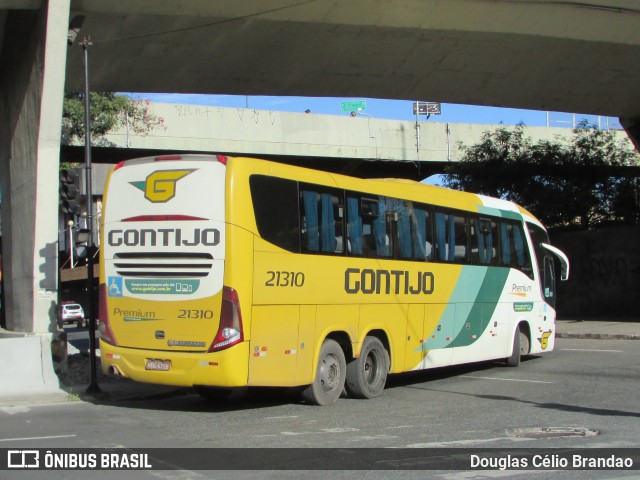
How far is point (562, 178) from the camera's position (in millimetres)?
30828

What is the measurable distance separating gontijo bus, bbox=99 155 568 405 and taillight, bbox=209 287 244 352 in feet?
Answer: 0.05

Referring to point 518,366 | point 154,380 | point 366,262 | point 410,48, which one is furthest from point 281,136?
point 154,380

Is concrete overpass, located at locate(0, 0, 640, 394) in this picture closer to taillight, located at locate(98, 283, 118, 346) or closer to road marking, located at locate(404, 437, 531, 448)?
taillight, located at locate(98, 283, 118, 346)

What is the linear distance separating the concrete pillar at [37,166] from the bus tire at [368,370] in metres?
6.48

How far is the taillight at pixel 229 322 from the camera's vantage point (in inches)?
423

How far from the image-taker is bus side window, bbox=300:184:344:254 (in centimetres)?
1194

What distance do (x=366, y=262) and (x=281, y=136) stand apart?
2041cm

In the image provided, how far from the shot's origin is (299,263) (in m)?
11.7

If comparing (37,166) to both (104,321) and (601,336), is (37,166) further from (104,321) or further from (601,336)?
(601,336)

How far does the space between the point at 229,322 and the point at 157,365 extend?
1327mm

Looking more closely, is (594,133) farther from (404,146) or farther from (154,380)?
(154,380)

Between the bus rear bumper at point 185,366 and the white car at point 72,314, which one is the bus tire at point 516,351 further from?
the white car at point 72,314

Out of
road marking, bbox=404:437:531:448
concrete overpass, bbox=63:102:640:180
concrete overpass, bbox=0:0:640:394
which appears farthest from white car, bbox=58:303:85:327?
road marking, bbox=404:437:531:448

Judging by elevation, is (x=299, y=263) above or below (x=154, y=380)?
above
